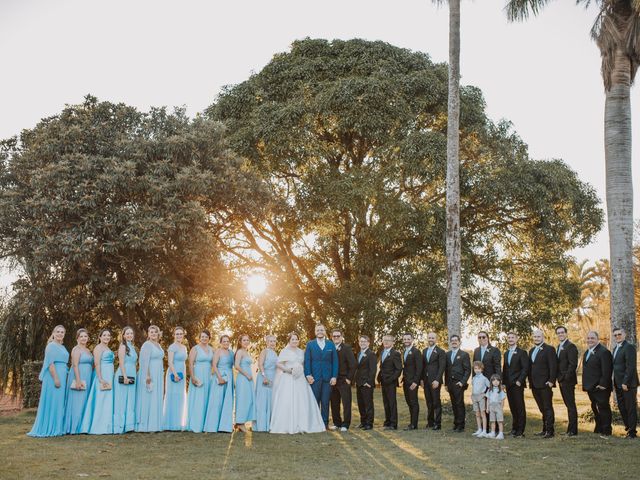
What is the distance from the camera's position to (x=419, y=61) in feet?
78.0

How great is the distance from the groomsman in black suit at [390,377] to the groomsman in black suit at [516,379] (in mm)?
2069

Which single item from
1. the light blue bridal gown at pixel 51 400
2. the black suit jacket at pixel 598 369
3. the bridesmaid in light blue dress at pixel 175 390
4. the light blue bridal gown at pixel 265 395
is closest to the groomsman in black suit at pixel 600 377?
the black suit jacket at pixel 598 369

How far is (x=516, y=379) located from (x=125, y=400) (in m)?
7.26

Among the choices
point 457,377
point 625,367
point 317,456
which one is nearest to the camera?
point 317,456

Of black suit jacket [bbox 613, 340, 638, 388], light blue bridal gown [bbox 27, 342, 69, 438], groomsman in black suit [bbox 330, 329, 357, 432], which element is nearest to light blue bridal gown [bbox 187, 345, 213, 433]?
light blue bridal gown [bbox 27, 342, 69, 438]

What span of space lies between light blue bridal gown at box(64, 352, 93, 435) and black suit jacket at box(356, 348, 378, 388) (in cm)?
513

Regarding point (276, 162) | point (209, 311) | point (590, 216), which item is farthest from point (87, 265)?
point (590, 216)

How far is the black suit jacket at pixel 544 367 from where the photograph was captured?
1200 cm

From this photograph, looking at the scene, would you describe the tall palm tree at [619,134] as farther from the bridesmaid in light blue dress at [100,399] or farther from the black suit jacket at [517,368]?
the bridesmaid in light blue dress at [100,399]

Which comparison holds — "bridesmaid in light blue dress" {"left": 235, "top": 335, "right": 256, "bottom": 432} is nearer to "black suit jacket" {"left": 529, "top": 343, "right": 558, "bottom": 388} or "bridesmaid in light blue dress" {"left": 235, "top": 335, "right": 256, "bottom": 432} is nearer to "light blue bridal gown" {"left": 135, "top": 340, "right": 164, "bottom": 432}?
"light blue bridal gown" {"left": 135, "top": 340, "right": 164, "bottom": 432}

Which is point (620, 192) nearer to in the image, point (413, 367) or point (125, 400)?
point (413, 367)

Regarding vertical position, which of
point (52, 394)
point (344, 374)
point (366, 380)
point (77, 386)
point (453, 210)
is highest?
point (453, 210)

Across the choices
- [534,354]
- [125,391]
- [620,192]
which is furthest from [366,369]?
[620,192]

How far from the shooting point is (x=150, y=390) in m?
12.5
